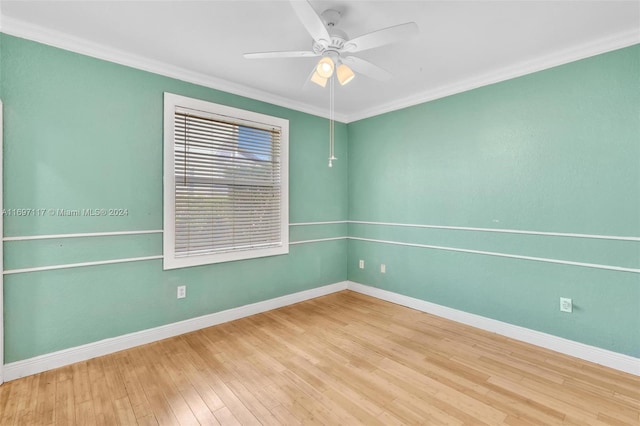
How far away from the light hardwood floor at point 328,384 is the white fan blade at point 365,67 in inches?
91.3

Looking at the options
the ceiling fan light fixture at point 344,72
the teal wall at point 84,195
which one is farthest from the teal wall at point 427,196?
the ceiling fan light fixture at point 344,72

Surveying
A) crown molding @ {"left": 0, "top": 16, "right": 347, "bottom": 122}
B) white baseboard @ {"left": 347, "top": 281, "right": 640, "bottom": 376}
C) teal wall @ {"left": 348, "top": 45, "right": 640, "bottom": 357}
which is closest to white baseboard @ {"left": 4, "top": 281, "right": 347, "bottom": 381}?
white baseboard @ {"left": 347, "top": 281, "right": 640, "bottom": 376}

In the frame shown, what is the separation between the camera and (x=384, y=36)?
1.72 m

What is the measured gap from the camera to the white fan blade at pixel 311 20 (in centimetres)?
148

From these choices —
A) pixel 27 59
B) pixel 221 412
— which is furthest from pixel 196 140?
pixel 221 412

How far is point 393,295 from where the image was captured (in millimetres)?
3854

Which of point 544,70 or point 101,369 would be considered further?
point 544,70

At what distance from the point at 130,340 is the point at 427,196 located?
11.2 feet

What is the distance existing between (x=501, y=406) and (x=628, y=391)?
38.7 inches

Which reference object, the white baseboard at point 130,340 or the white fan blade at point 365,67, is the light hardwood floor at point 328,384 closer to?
the white baseboard at point 130,340

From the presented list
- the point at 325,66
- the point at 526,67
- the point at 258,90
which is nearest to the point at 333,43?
the point at 325,66

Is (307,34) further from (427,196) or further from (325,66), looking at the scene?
(427,196)

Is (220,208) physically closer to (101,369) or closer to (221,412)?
(101,369)

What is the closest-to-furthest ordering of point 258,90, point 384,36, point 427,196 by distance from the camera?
point 384,36, point 258,90, point 427,196
